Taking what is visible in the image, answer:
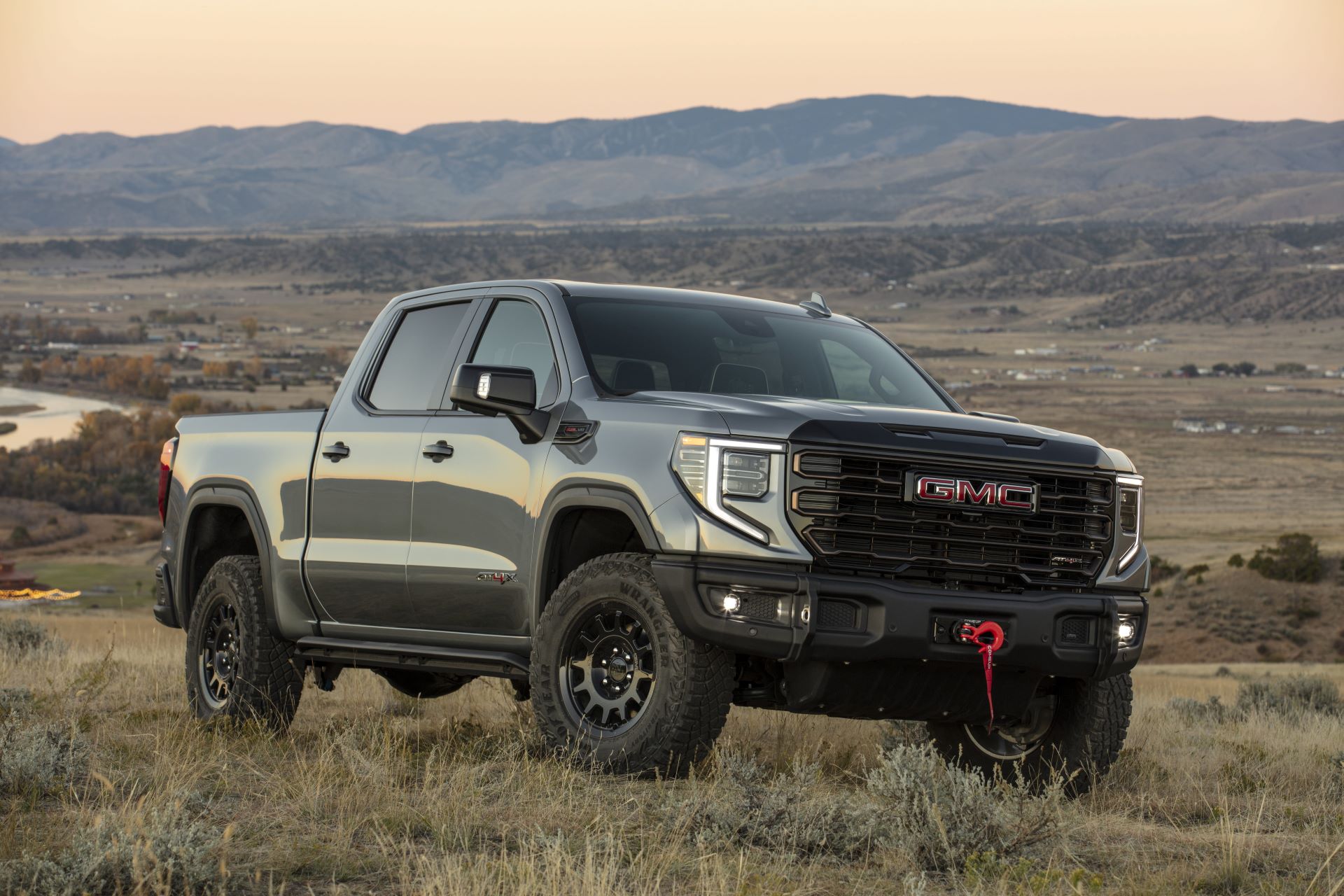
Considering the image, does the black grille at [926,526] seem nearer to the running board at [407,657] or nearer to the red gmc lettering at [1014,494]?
the red gmc lettering at [1014,494]

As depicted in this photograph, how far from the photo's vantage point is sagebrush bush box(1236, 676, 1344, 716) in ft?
44.7

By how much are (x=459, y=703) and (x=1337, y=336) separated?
17077 centimetres

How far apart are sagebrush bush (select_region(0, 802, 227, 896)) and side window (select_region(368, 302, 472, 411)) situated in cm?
314

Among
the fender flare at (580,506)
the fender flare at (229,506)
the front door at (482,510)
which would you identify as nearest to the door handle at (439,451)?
the front door at (482,510)

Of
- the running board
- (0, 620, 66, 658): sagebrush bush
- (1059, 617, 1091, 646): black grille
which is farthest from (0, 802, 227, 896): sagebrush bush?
(0, 620, 66, 658): sagebrush bush

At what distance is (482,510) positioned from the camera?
732 centimetres

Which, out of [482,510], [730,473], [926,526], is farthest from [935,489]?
[482,510]

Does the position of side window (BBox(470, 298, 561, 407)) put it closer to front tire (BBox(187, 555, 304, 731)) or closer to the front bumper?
the front bumper

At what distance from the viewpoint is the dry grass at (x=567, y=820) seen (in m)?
5.10

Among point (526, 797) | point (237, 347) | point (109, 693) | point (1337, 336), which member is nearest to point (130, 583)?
point (109, 693)

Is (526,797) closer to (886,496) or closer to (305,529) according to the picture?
(886,496)

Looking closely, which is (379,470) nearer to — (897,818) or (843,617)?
(843,617)

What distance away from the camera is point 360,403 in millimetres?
8328

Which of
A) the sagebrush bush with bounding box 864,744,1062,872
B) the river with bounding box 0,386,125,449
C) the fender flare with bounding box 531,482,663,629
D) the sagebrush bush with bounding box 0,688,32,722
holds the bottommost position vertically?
the river with bounding box 0,386,125,449
